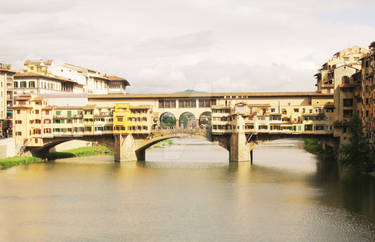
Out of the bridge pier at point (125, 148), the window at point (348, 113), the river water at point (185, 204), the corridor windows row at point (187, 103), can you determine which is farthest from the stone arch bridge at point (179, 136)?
the corridor windows row at point (187, 103)

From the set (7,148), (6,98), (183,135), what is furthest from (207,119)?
(7,148)

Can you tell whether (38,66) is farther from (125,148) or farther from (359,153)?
(359,153)

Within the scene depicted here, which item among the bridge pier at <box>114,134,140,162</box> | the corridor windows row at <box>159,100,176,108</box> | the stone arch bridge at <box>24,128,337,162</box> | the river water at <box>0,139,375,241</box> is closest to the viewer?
the river water at <box>0,139,375,241</box>

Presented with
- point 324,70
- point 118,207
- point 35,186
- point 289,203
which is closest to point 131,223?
point 118,207

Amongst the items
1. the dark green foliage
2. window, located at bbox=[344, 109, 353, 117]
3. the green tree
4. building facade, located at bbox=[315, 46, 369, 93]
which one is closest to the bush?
building facade, located at bbox=[315, 46, 369, 93]

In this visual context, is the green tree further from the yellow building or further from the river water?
the yellow building

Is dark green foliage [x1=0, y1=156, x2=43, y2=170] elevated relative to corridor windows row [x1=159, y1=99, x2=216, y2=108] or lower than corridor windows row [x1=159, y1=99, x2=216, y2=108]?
lower

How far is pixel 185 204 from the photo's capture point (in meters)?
38.5

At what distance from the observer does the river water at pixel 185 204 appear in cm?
3077

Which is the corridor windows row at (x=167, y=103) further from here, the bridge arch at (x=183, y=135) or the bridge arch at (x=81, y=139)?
the bridge arch at (x=81, y=139)

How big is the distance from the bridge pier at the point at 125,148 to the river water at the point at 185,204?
5262 millimetres

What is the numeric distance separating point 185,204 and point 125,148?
2789cm

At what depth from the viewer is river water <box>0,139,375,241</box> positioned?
1211 inches

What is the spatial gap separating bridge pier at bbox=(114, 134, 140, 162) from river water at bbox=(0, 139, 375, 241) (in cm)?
526
